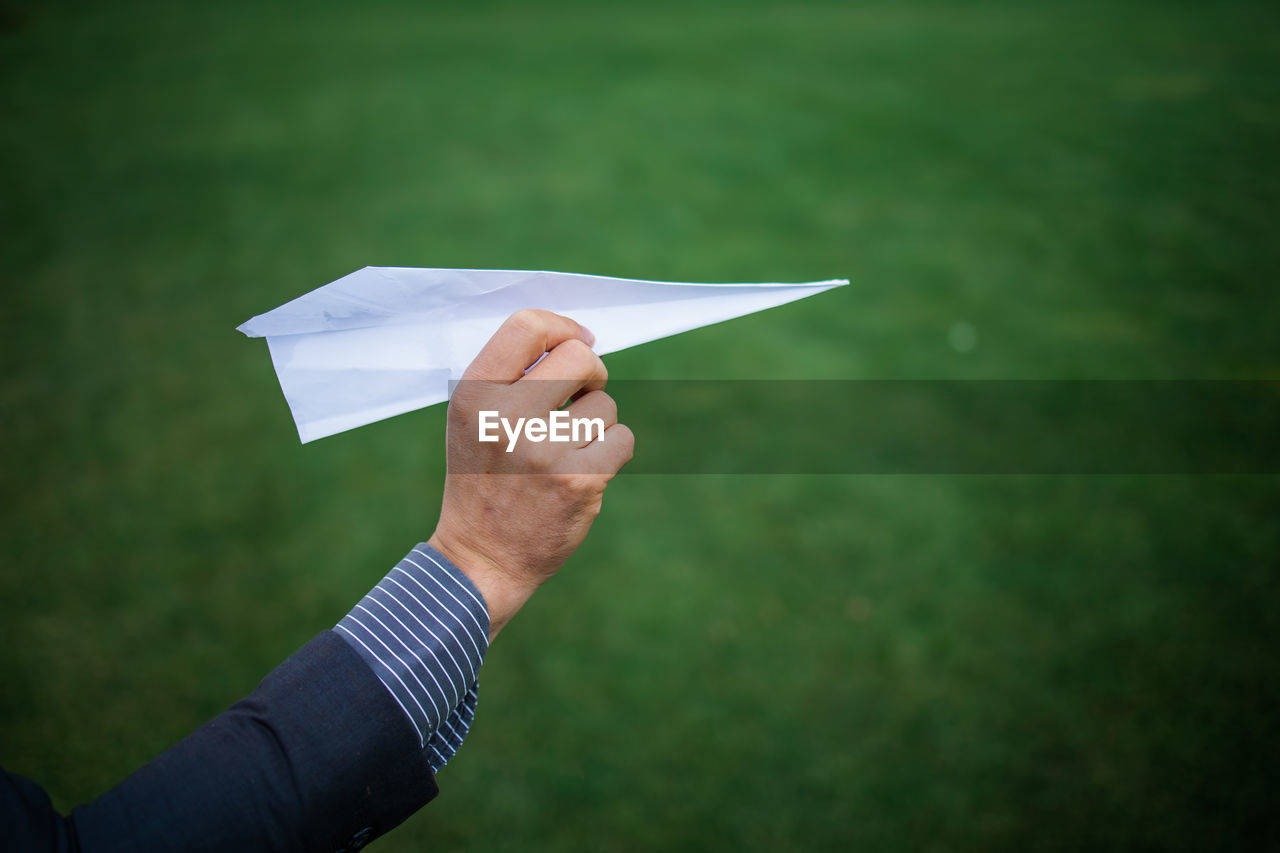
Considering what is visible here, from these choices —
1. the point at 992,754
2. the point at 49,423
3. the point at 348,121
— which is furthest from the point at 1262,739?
the point at 348,121

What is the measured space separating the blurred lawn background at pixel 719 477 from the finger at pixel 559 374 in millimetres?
1672

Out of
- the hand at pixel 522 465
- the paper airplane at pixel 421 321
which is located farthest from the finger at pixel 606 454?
the paper airplane at pixel 421 321

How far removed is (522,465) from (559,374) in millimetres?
124

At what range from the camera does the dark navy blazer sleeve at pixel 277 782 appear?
28.2 inches

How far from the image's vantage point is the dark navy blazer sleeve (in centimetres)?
72

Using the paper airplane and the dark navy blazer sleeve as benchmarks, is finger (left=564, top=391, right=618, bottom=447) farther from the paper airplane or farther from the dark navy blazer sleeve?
the dark navy blazer sleeve

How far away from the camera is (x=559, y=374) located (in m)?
0.92

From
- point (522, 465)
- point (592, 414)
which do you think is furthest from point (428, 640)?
point (592, 414)

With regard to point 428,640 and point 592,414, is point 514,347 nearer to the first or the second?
point 592,414

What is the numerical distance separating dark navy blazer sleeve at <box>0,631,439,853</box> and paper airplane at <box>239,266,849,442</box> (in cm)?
30

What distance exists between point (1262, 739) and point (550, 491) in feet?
8.13

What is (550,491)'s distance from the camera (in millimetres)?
964

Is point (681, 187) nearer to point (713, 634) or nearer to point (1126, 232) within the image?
point (1126, 232)

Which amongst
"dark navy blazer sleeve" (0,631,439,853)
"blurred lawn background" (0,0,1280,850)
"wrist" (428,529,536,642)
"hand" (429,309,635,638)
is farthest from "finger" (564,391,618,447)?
"blurred lawn background" (0,0,1280,850)
